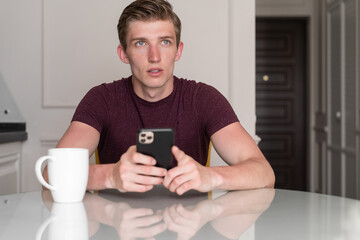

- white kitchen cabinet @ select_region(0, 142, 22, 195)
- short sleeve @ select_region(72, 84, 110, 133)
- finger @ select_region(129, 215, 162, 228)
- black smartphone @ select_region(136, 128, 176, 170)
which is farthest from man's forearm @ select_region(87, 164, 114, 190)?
white kitchen cabinet @ select_region(0, 142, 22, 195)

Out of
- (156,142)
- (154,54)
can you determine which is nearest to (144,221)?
(156,142)

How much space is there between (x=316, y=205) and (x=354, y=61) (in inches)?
126

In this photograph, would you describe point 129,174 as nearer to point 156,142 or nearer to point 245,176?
point 156,142

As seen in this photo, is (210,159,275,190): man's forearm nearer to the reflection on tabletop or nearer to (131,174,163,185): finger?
the reflection on tabletop

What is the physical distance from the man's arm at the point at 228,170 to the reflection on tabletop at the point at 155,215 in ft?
0.10

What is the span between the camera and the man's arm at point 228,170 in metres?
1.14

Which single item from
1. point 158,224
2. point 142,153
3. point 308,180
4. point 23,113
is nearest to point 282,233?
point 158,224

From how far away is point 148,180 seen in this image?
1.13 m

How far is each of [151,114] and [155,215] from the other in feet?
2.97

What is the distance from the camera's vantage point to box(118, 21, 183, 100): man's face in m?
1.64

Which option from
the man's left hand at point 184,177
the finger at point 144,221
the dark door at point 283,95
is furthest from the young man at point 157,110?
the dark door at point 283,95

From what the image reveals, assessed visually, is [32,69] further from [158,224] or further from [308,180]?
[308,180]

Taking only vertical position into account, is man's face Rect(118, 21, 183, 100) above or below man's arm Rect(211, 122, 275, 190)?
above

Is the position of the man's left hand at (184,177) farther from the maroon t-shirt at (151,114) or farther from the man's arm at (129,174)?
the maroon t-shirt at (151,114)
